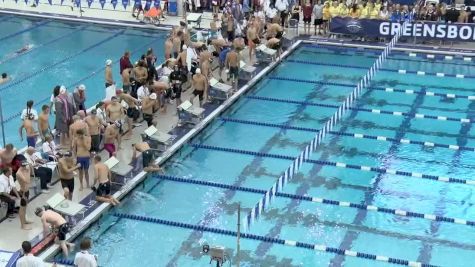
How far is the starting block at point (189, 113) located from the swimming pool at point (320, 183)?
0.34m

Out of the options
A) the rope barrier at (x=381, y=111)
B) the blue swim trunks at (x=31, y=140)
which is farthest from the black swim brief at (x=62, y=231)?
the rope barrier at (x=381, y=111)

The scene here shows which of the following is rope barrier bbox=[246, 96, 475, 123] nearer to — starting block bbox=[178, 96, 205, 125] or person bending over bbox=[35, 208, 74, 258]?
starting block bbox=[178, 96, 205, 125]

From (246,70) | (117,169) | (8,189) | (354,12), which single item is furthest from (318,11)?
(8,189)

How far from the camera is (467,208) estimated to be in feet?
39.8

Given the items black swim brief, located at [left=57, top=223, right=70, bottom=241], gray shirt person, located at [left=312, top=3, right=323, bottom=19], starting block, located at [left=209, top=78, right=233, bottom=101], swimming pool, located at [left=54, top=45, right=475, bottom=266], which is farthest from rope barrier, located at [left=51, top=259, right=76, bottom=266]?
gray shirt person, located at [left=312, top=3, right=323, bottom=19]

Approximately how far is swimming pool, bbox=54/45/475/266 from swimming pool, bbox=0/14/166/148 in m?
3.40

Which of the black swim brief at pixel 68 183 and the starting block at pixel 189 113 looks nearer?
the black swim brief at pixel 68 183

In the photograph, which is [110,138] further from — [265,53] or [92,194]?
[265,53]

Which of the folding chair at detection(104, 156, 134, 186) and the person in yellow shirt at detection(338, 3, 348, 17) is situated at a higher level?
the person in yellow shirt at detection(338, 3, 348, 17)

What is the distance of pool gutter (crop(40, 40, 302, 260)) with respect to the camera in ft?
36.7

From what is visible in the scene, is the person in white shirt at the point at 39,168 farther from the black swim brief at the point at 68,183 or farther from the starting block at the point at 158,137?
the starting block at the point at 158,137

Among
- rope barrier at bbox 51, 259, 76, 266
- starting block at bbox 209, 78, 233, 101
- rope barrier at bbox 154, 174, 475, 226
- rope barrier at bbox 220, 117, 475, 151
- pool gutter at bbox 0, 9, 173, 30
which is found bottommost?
rope barrier at bbox 51, 259, 76, 266

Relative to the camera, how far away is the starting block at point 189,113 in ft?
49.1

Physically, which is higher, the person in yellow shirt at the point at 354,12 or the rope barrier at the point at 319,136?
the person in yellow shirt at the point at 354,12
